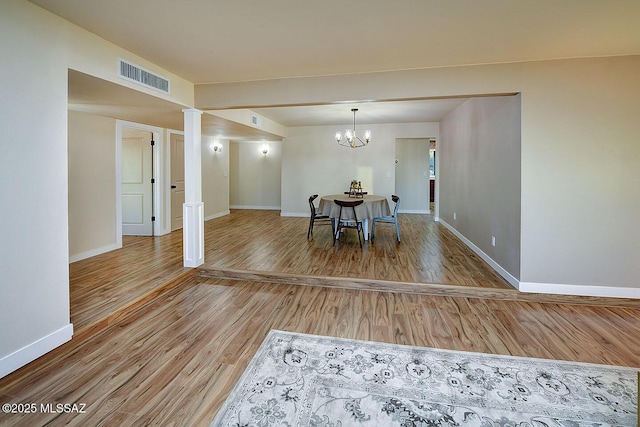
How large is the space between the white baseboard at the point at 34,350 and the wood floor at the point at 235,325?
57 millimetres

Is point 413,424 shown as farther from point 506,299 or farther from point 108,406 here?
point 506,299

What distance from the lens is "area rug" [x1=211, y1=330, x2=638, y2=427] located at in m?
1.71

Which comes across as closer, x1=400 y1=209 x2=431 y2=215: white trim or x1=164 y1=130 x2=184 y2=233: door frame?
x1=164 y1=130 x2=184 y2=233: door frame

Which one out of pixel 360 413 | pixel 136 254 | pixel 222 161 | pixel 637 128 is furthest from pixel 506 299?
pixel 222 161

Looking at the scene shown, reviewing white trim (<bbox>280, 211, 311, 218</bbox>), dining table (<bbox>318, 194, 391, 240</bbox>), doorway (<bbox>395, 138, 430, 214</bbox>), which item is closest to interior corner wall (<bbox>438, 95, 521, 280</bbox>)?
dining table (<bbox>318, 194, 391, 240</bbox>)

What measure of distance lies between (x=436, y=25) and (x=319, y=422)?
2.84 meters

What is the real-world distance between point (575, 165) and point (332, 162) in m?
5.50

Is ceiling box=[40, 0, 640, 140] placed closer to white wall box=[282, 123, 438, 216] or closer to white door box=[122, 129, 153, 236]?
white door box=[122, 129, 153, 236]

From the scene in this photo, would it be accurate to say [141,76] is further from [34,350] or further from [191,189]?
[34,350]

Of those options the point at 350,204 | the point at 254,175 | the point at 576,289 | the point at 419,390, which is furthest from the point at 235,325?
the point at 254,175

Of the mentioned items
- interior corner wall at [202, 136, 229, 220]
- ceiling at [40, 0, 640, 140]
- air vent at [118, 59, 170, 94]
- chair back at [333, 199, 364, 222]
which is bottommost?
chair back at [333, 199, 364, 222]

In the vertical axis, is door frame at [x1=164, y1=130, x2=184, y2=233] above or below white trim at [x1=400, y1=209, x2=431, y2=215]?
above

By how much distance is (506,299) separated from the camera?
3365 millimetres

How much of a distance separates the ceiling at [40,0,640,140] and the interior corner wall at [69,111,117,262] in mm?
1104
